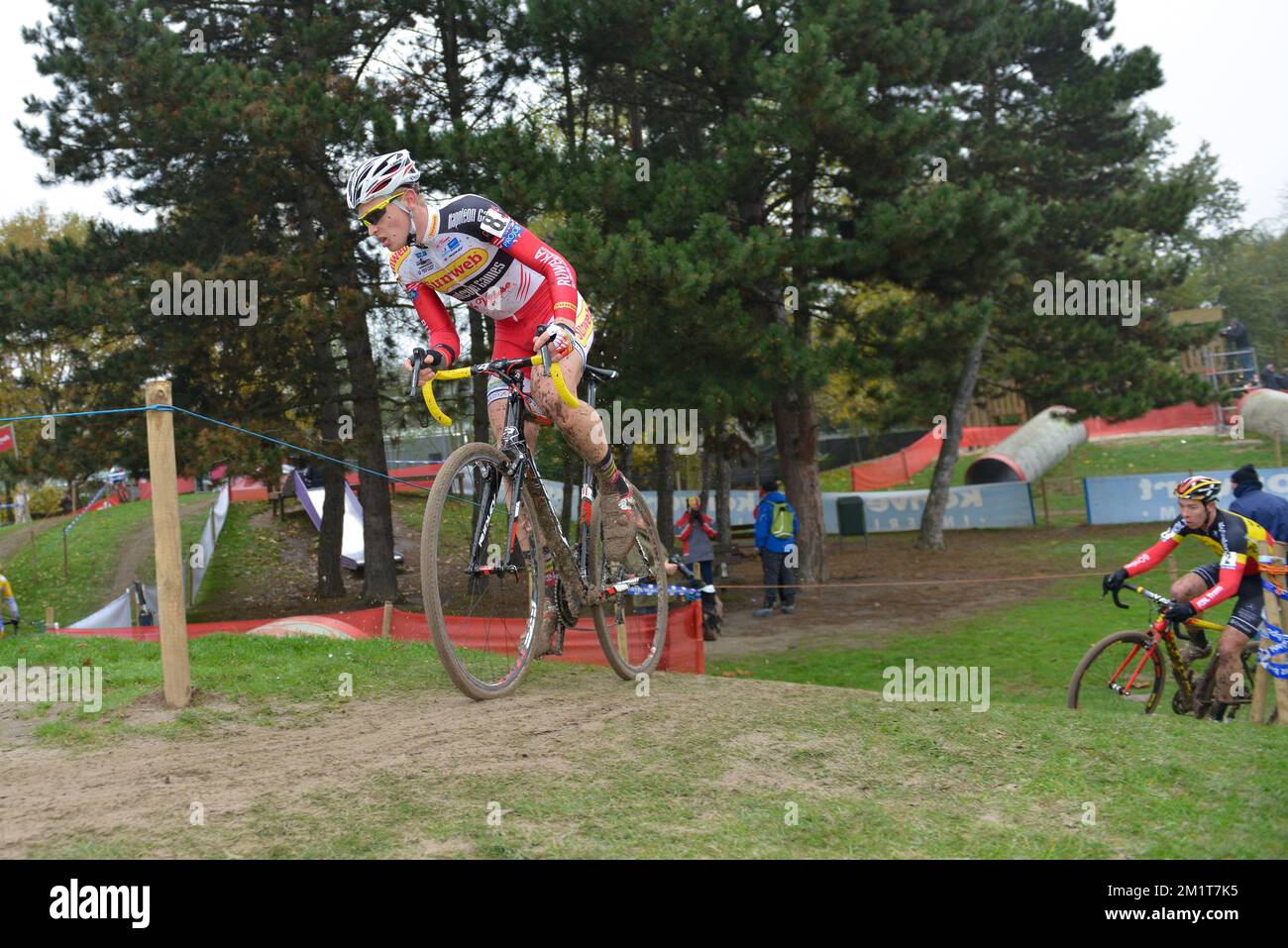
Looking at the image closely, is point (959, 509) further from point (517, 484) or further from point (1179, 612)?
point (517, 484)

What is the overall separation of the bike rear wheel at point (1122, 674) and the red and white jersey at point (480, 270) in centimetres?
514

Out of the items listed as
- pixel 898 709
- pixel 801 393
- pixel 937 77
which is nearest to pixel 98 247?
pixel 801 393

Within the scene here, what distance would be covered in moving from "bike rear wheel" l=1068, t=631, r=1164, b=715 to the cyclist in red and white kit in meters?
4.49

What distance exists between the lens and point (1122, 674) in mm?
8531

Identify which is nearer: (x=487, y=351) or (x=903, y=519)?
(x=487, y=351)

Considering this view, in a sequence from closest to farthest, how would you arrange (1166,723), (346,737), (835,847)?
(835,847) → (346,737) → (1166,723)

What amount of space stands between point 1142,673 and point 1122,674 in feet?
0.53

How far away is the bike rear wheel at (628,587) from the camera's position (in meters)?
6.88

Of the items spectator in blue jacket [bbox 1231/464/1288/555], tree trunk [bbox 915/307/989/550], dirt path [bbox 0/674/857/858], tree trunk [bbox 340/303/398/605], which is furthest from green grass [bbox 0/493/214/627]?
spectator in blue jacket [bbox 1231/464/1288/555]

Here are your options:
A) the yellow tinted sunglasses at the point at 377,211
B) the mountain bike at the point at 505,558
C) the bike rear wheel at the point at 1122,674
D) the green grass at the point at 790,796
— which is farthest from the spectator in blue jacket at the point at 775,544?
the yellow tinted sunglasses at the point at 377,211

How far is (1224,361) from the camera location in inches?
2044
